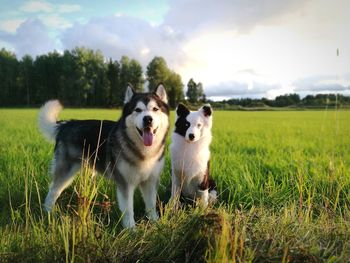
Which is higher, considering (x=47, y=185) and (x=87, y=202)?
(x=87, y=202)

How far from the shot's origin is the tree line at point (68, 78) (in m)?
55.1

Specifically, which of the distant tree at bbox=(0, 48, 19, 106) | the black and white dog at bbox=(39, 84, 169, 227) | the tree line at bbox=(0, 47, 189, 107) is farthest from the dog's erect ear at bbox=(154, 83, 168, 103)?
the distant tree at bbox=(0, 48, 19, 106)

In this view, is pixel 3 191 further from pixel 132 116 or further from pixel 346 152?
pixel 346 152

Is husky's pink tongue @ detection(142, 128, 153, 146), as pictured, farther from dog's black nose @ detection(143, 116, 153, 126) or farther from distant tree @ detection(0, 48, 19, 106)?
distant tree @ detection(0, 48, 19, 106)

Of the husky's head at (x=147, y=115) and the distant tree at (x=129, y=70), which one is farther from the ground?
the distant tree at (x=129, y=70)

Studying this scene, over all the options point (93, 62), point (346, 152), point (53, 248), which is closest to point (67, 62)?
point (93, 62)

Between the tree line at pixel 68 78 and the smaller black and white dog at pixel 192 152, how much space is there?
47454 millimetres

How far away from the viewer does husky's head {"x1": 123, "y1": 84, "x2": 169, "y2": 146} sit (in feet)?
13.7

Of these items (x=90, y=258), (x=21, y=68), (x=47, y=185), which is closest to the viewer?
(x=90, y=258)

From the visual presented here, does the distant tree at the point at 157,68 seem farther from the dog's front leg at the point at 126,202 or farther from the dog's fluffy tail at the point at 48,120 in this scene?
the dog's front leg at the point at 126,202

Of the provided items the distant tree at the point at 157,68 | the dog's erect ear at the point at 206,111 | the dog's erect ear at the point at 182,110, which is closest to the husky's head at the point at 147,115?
the dog's erect ear at the point at 182,110

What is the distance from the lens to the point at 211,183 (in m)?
4.96

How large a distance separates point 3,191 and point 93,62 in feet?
191

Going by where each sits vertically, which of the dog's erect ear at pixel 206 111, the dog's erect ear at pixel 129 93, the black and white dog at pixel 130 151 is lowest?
the black and white dog at pixel 130 151
